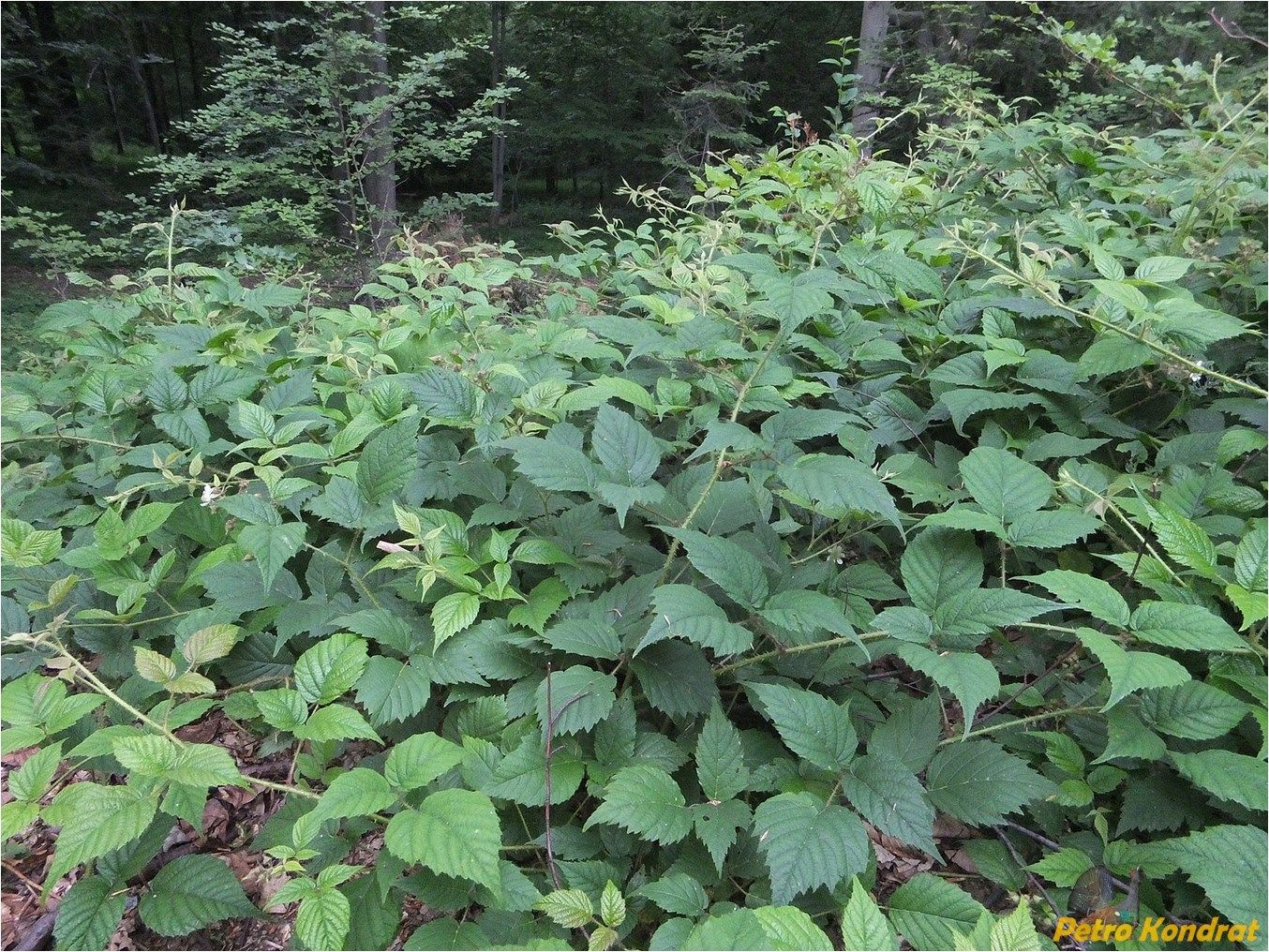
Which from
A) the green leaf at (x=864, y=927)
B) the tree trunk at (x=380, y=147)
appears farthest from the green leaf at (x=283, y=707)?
the tree trunk at (x=380, y=147)

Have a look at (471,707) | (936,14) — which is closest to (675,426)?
(471,707)

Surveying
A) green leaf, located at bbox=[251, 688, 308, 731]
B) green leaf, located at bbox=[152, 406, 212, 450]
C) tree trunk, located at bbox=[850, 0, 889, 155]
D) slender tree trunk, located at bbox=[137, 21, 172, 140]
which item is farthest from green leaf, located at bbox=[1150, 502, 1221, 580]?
→ slender tree trunk, located at bbox=[137, 21, 172, 140]

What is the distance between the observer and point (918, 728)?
1.35 m

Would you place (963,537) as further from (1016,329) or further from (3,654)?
(3,654)

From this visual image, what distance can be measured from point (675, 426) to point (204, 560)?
4.32 feet

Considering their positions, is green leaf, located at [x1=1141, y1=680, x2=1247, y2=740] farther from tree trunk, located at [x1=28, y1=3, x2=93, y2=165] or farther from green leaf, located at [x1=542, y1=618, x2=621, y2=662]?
tree trunk, located at [x1=28, y1=3, x2=93, y2=165]

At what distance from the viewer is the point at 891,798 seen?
120 centimetres

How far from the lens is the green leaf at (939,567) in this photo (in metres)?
1.35

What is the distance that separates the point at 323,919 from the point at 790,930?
2.51 feet

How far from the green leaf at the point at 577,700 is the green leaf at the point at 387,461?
0.69 m

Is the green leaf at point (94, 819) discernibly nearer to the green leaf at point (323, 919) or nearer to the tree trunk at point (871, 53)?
the green leaf at point (323, 919)

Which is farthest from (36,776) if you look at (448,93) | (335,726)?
(448,93)

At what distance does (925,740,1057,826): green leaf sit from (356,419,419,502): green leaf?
1.36 m

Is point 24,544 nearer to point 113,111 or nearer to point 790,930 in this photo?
point 790,930
